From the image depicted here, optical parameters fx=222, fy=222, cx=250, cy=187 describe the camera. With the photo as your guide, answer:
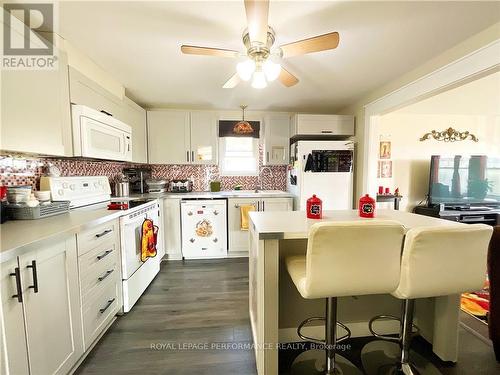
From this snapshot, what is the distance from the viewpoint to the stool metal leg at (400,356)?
1292mm

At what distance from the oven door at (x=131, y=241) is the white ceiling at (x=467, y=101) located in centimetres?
356

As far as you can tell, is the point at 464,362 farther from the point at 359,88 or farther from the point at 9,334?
the point at 359,88

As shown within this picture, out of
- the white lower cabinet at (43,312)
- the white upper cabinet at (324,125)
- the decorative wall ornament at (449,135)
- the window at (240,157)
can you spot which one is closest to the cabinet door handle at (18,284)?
the white lower cabinet at (43,312)

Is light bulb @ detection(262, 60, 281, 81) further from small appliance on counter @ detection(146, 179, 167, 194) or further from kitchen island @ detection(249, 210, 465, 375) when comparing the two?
small appliance on counter @ detection(146, 179, 167, 194)

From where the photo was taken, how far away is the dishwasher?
121 inches

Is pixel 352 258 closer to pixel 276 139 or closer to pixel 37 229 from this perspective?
pixel 37 229

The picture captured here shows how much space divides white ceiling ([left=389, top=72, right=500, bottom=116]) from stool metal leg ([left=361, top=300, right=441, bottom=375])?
2763 mm

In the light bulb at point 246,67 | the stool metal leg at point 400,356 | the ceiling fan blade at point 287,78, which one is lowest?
the stool metal leg at point 400,356

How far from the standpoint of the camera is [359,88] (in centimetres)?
277

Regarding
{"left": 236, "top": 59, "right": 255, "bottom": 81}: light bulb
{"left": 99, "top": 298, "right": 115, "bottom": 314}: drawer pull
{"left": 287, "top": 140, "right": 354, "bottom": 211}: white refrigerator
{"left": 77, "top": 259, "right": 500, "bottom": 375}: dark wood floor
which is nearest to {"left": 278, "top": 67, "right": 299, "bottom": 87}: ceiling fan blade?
{"left": 236, "top": 59, "right": 255, "bottom": 81}: light bulb

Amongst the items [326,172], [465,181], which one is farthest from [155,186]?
[465,181]

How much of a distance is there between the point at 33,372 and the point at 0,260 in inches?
24.4

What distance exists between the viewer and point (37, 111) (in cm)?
148

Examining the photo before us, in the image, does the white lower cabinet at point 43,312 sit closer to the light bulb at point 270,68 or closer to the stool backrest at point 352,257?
the stool backrest at point 352,257
